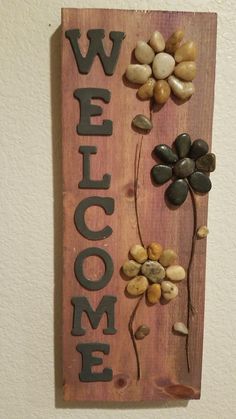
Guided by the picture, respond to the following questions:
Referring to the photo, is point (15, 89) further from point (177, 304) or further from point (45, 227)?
point (177, 304)

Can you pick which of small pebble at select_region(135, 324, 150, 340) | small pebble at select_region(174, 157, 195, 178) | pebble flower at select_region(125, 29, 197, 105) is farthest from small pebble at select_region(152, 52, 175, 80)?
small pebble at select_region(135, 324, 150, 340)

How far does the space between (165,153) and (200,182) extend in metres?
0.06

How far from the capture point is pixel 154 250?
488 millimetres

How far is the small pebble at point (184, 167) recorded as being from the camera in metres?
0.48

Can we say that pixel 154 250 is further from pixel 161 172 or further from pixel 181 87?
pixel 181 87

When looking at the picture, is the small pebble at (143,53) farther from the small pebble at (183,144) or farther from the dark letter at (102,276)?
the dark letter at (102,276)

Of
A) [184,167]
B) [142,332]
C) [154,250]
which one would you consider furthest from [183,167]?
[142,332]

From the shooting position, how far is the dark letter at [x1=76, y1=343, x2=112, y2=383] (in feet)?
1.66

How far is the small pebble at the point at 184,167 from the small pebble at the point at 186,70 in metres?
0.09

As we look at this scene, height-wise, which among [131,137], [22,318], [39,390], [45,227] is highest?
[131,137]

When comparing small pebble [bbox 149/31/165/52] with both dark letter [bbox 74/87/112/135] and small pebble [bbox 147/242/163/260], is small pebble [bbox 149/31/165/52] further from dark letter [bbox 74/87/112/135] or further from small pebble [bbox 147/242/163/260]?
small pebble [bbox 147/242/163/260]

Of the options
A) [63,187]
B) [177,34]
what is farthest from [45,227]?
[177,34]

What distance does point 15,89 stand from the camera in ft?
1.61

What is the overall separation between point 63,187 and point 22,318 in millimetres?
187
